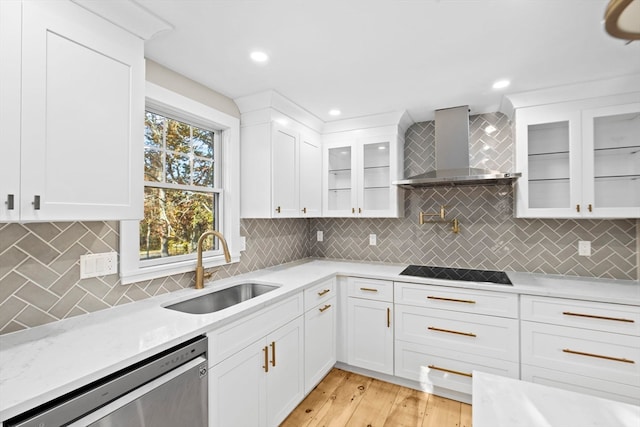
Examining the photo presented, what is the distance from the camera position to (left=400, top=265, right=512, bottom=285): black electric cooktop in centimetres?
239

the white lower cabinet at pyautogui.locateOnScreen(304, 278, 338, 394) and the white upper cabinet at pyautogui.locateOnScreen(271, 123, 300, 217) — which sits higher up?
the white upper cabinet at pyautogui.locateOnScreen(271, 123, 300, 217)

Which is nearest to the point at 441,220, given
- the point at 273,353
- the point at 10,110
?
the point at 273,353

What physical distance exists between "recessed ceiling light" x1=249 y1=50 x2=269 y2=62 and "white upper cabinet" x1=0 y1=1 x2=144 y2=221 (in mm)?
608

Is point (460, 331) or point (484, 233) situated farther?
point (484, 233)

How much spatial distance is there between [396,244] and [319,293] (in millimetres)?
1145

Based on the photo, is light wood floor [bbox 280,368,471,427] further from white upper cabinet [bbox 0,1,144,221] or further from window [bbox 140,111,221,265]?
white upper cabinet [bbox 0,1,144,221]

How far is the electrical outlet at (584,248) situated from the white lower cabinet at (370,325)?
62.4 inches

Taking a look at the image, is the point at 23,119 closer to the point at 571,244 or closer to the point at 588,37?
the point at 588,37

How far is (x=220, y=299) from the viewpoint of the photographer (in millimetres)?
2143

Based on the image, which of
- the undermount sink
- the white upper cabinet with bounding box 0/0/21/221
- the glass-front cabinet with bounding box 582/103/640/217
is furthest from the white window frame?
the glass-front cabinet with bounding box 582/103/640/217

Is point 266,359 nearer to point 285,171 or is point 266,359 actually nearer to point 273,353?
point 273,353

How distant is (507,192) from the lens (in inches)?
107

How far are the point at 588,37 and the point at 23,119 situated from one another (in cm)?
272

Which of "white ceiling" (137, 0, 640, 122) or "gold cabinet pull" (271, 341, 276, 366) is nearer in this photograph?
"white ceiling" (137, 0, 640, 122)
